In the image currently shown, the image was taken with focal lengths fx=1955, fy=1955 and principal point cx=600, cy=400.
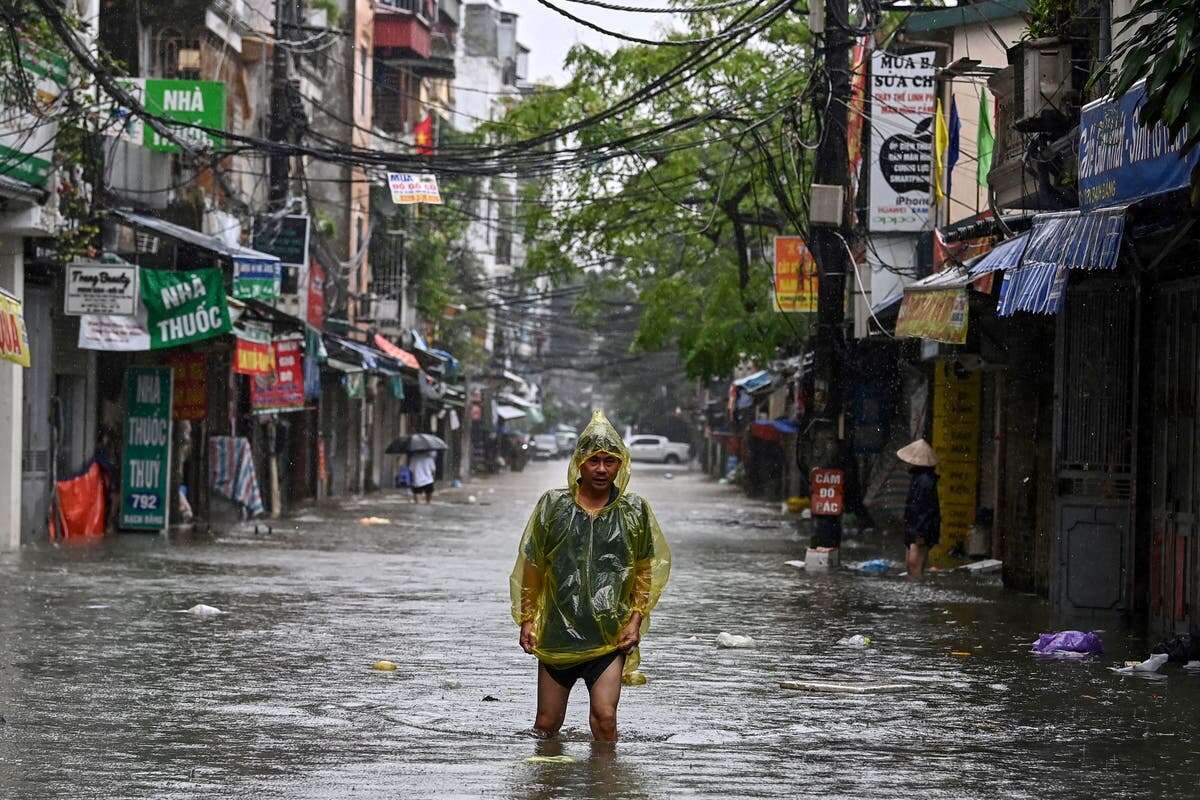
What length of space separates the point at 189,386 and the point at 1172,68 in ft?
67.8

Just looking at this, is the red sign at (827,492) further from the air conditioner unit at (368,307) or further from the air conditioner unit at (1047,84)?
the air conditioner unit at (368,307)

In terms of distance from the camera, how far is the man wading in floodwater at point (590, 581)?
30.5 ft

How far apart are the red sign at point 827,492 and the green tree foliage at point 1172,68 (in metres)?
14.4

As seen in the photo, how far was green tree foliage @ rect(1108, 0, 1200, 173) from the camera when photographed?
31.9 feet

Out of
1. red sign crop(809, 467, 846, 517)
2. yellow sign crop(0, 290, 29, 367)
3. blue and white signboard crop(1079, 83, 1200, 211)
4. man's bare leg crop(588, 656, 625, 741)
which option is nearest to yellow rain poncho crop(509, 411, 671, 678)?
man's bare leg crop(588, 656, 625, 741)

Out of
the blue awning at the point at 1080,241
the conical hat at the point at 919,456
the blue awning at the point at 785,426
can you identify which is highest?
the blue awning at the point at 1080,241

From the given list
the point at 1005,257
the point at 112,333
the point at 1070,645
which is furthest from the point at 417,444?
the point at 1070,645

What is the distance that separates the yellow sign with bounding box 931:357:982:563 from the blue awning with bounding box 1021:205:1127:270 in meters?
13.3

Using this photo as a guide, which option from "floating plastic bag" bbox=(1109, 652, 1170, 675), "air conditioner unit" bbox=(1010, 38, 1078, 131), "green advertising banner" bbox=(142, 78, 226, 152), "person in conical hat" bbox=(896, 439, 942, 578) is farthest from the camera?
"green advertising banner" bbox=(142, 78, 226, 152)

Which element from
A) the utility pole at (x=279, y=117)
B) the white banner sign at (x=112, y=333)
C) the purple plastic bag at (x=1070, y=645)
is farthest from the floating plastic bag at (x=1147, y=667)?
the utility pole at (x=279, y=117)

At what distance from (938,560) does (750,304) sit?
49.5 ft

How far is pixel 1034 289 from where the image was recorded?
48.6 feet

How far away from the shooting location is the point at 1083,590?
57.0 feet

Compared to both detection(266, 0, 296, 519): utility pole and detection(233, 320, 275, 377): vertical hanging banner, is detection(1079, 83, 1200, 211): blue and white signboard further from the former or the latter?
detection(266, 0, 296, 519): utility pole
